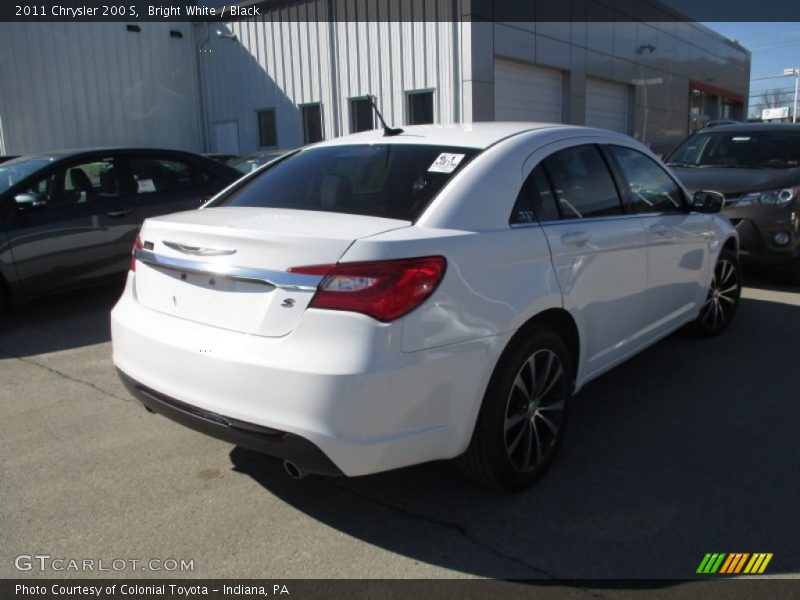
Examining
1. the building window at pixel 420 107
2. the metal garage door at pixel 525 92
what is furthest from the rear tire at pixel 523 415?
the metal garage door at pixel 525 92

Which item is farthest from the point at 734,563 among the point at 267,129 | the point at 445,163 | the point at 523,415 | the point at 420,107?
the point at 267,129

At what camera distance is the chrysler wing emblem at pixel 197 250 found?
2710 millimetres

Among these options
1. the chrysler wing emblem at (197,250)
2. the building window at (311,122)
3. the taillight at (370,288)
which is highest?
the building window at (311,122)

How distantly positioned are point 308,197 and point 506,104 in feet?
46.3

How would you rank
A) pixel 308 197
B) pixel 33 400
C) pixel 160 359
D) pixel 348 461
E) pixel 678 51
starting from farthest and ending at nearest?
pixel 678 51
pixel 33 400
pixel 308 197
pixel 160 359
pixel 348 461

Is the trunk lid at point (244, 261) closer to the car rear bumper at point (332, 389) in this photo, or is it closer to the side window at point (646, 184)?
the car rear bumper at point (332, 389)

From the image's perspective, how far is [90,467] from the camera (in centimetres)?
340

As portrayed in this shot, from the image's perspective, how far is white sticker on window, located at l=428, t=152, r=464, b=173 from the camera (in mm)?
3062

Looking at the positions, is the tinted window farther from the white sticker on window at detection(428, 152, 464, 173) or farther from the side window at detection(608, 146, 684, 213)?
the side window at detection(608, 146, 684, 213)

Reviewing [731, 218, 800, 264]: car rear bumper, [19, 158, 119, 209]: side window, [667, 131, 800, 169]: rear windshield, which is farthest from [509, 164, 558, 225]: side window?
[667, 131, 800, 169]: rear windshield

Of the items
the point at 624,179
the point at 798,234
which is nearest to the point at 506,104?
the point at 798,234

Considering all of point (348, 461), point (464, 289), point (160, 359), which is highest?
point (464, 289)

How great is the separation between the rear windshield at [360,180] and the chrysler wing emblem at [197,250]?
0.50 m

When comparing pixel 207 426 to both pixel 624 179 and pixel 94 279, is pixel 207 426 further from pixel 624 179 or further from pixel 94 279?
pixel 94 279
